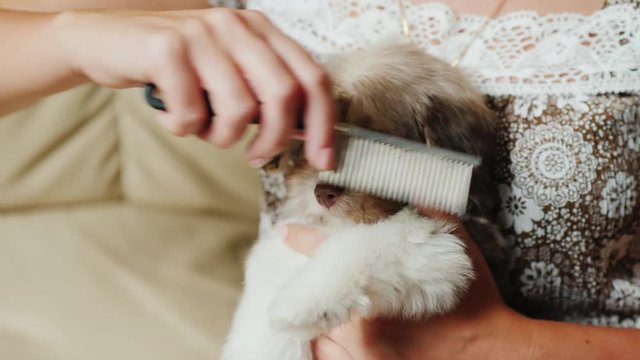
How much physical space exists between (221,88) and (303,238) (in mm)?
424

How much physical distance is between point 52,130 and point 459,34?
96 cm

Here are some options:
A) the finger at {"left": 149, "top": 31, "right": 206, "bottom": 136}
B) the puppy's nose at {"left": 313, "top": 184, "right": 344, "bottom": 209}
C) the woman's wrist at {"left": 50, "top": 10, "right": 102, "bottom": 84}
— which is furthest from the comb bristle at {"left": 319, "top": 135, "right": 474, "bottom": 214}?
the woman's wrist at {"left": 50, "top": 10, "right": 102, "bottom": 84}

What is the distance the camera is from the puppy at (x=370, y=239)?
873 millimetres

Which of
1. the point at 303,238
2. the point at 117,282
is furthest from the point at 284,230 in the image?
the point at 117,282

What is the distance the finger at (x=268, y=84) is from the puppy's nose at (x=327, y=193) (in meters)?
0.27

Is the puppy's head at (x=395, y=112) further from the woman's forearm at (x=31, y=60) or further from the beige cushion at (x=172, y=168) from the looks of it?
the beige cushion at (x=172, y=168)

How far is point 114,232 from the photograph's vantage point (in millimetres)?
1620

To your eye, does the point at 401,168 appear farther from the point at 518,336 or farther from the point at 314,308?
the point at 518,336

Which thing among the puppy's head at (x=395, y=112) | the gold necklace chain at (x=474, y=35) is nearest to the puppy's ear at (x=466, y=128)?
the puppy's head at (x=395, y=112)

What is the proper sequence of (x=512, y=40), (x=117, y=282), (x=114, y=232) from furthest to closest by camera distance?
(x=114, y=232) < (x=117, y=282) < (x=512, y=40)

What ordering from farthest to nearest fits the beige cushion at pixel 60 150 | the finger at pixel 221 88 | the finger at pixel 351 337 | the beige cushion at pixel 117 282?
the beige cushion at pixel 60 150 < the beige cushion at pixel 117 282 < the finger at pixel 351 337 < the finger at pixel 221 88

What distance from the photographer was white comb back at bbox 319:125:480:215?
81 centimetres

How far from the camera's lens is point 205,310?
1.47 metres

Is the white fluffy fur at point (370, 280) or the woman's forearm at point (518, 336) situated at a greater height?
the white fluffy fur at point (370, 280)
